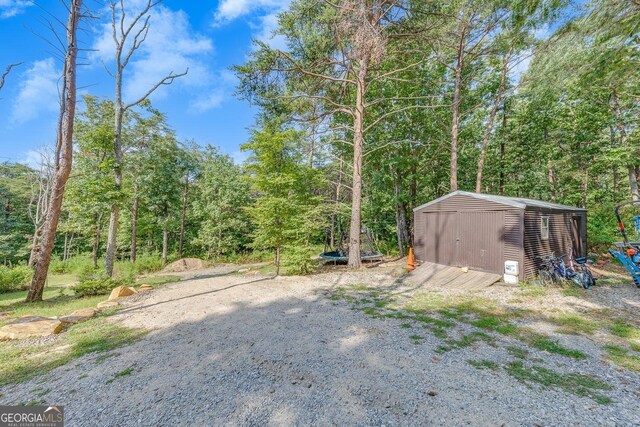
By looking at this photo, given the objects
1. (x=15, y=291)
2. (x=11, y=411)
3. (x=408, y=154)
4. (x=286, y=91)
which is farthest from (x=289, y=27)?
(x=15, y=291)

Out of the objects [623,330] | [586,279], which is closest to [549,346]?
[623,330]

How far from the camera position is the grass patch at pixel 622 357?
3377 millimetres

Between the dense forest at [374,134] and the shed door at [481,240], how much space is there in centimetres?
316

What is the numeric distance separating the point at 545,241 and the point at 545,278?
5.55 ft

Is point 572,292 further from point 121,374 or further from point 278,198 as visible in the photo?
point 121,374

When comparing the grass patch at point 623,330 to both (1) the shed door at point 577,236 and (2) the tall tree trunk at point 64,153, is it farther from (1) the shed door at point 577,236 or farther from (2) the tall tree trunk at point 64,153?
(2) the tall tree trunk at point 64,153

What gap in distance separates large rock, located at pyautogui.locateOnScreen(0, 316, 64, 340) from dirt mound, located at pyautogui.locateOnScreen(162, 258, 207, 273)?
32.4ft

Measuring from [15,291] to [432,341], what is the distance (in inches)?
571

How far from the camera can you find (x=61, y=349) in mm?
3996

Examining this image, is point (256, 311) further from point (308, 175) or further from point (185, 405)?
point (308, 175)

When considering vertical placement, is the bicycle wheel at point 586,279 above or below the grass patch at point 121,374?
above

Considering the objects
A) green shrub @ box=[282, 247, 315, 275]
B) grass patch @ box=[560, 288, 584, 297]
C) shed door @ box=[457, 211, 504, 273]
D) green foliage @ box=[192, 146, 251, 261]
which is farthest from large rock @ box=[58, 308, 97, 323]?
green foliage @ box=[192, 146, 251, 261]

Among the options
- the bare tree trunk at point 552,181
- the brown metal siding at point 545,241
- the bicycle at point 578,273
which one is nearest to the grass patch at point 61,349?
the brown metal siding at point 545,241

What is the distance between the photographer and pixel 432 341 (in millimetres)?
4102
